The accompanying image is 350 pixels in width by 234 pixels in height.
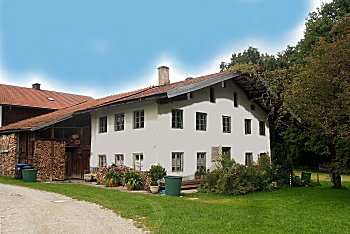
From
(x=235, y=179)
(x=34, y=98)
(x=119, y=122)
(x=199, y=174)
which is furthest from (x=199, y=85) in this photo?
(x=34, y=98)

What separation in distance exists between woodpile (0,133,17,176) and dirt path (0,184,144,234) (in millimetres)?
9562

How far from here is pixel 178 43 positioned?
18719 mm

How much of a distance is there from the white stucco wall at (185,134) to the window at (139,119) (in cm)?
23

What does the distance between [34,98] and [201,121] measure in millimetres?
19121

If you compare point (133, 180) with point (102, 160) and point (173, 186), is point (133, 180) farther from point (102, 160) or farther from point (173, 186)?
point (102, 160)

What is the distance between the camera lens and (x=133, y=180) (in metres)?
17.0

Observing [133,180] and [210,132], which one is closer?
[133,180]

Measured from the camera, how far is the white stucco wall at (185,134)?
58.8 feet

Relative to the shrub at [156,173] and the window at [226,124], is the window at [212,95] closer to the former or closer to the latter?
the window at [226,124]

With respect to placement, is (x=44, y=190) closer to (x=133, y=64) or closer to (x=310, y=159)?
(x=133, y=64)

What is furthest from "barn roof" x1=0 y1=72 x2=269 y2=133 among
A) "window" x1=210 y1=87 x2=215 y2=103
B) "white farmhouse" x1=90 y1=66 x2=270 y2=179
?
"window" x1=210 y1=87 x2=215 y2=103

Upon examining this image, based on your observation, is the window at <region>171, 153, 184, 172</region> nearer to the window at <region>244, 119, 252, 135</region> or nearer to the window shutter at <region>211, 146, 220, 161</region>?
the window shutter at <region>211, 146, 220, 161</region>

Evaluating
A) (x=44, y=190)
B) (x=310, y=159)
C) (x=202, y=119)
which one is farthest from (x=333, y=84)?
(x=310, y=159)

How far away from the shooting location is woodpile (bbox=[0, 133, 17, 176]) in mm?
22281
